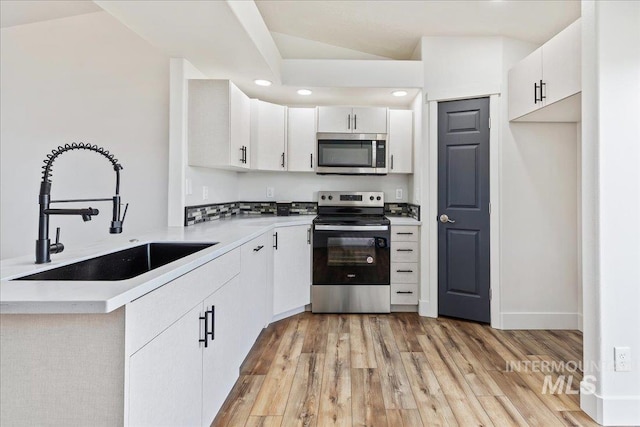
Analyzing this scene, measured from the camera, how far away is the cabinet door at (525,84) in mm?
2453

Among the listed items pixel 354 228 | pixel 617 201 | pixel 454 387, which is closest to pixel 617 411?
pixel 454 387

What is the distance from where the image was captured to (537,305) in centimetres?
292

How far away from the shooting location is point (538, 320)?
2904 mm

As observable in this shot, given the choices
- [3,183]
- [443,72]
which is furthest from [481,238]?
[3,183]

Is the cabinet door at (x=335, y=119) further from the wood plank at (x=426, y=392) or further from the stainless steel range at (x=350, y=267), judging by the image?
the wood plank at (x=426, y=392)

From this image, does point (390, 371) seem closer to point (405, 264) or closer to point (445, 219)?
point (405, 264)

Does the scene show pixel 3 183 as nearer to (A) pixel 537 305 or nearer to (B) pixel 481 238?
(B) pixel 481 238

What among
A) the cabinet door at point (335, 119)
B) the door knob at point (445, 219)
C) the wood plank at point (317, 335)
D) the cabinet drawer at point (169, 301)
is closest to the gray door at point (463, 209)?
the door knob at point (445, 219)

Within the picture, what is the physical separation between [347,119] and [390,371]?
2.37 metres

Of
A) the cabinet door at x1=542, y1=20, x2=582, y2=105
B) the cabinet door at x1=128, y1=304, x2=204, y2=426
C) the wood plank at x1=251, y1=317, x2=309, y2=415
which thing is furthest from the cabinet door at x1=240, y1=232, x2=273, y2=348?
the cabinet door at x1=542, y1=20, x2=582, y2=105

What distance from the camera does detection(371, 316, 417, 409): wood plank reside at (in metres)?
1.85

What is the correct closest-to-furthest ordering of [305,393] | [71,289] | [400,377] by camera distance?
1. [71,289]
2. [305,393]
3. [400,377]

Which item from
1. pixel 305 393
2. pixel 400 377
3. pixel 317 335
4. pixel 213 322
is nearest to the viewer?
pixel 213 322

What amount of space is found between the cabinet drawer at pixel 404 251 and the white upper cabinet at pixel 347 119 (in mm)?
1167
